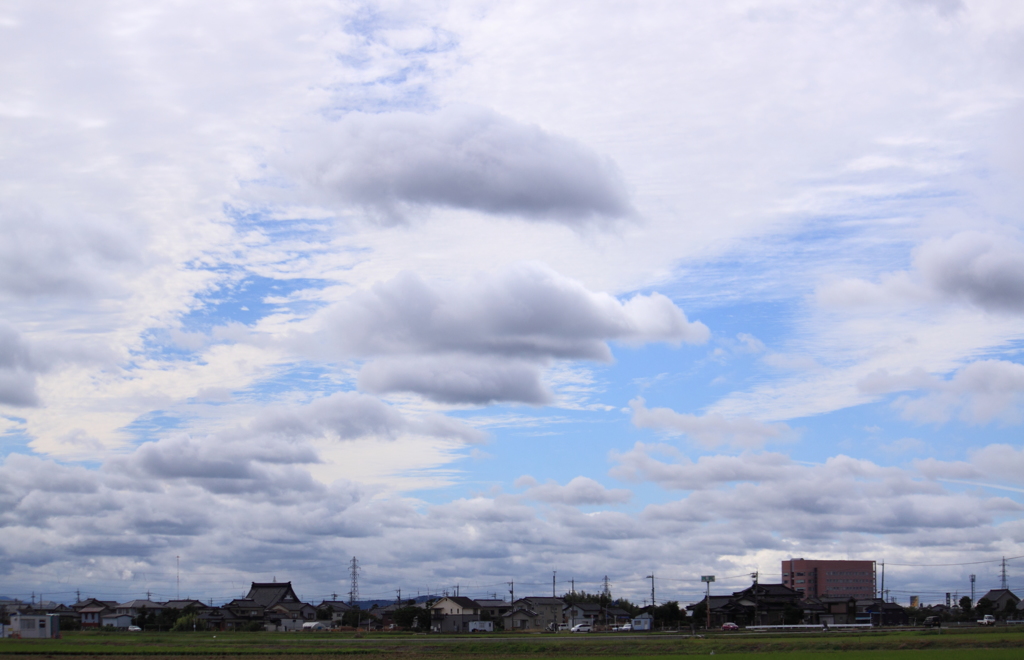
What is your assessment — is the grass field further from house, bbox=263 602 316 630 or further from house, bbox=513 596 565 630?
house, bbox=513 596 565 630

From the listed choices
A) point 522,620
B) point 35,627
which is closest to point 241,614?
point 522,620

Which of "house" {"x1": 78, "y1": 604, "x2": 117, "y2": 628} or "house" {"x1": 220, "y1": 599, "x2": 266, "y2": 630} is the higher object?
"house" {"x1": 220, "y1": 599, "x2": 266, "y2": 630}

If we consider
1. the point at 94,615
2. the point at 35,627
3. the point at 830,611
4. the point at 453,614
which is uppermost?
the point at 35,627

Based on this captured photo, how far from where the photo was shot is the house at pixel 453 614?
127062 mm

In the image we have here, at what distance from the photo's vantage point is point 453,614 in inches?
5295

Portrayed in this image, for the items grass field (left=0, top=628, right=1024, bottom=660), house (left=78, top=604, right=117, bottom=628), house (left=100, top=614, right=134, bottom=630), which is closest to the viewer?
grass field (left=0, top=628, right=1024, bottom=660)

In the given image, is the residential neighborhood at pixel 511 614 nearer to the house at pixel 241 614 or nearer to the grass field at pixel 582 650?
the house at pixel 241 614

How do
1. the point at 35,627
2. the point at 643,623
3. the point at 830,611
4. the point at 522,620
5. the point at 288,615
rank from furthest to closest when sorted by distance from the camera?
the point at 830,611
the point at 288,615
the point at 522,620
the point at 643,623
the point at 35,627

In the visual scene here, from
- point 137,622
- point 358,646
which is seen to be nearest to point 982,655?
point 358,646

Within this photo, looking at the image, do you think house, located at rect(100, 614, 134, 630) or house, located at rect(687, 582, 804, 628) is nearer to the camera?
house, located at rect(687, 582, 804, 628)

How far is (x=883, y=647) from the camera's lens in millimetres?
60344

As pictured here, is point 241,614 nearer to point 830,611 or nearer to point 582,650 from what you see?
point 582,650

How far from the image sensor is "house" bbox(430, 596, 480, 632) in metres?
127

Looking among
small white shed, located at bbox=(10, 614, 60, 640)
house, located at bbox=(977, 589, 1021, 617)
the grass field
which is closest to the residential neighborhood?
house, located at bbox=(977, 589, 1021, 617)
